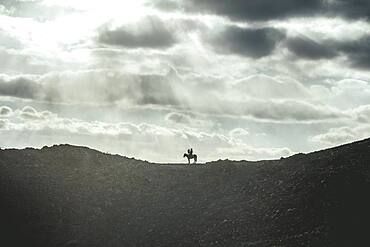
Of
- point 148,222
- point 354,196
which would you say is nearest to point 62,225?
point 148,222

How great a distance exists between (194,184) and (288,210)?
10786 millimetres

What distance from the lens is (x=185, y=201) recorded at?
138 ft

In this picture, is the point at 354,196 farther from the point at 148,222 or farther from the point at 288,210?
the point at 148,222

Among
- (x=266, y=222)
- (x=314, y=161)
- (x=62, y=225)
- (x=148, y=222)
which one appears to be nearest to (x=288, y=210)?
(x=266, y=222)

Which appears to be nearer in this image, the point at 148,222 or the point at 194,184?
the point at 148,222

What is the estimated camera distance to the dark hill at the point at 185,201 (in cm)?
3491

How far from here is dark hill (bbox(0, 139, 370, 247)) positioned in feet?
115

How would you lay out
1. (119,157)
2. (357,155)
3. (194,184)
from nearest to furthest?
(357,155) → (194,184) → (119,157)

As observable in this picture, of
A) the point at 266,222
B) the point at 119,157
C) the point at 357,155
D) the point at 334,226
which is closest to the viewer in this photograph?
the point at 334,226

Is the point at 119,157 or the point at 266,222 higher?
the point at 119,157

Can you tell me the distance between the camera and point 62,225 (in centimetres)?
4031


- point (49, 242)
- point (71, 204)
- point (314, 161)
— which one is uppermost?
point (314, 161)

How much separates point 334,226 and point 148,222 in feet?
46.0

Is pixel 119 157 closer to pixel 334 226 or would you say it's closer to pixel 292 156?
pixel 292 156
